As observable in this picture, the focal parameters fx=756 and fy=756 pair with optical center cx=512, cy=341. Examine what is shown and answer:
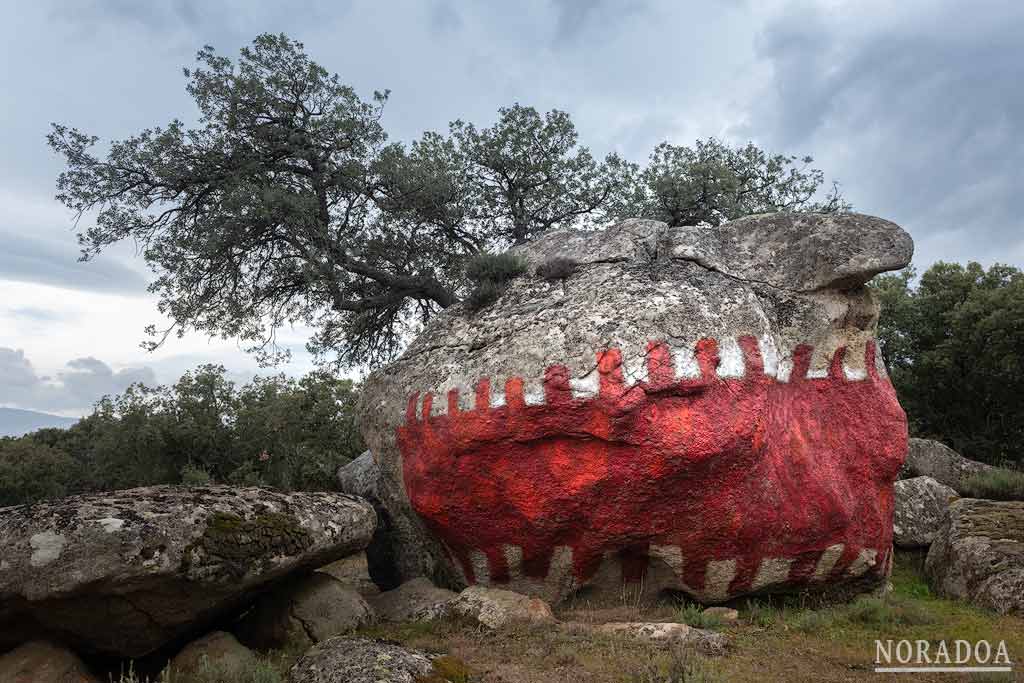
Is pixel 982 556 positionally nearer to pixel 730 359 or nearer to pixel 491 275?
pixel 730 359

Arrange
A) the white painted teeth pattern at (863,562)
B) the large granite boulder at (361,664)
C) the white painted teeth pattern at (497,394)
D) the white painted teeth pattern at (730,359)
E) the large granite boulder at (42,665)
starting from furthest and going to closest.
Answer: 1. the white painted teeth pattern at (863,562)
2. the white painted teeth pattern at (497,394)
3. the white painted teeth pattern at (730,359)
4. the large granite boulder at (42,665)
5. the large granite boulder at (361,664)

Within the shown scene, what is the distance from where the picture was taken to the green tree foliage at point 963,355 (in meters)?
21.6

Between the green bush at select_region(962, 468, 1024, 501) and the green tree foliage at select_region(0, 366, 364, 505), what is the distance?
11477mm

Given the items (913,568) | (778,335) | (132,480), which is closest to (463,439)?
(778,335)

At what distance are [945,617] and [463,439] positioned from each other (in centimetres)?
556

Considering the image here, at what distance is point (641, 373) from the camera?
7754mm

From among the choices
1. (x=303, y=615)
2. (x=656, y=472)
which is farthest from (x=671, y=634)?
(x=303, y=615)

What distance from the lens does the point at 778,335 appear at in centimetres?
892

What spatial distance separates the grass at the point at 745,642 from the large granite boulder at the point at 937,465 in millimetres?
6510

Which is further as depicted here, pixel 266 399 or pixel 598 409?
pixel 266 399

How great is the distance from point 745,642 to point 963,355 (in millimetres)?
19556

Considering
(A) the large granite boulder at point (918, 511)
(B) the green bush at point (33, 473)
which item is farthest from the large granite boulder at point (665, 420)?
(B) the green bush at point (33, 473)

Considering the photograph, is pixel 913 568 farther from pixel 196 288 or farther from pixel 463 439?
pixel 196 288
